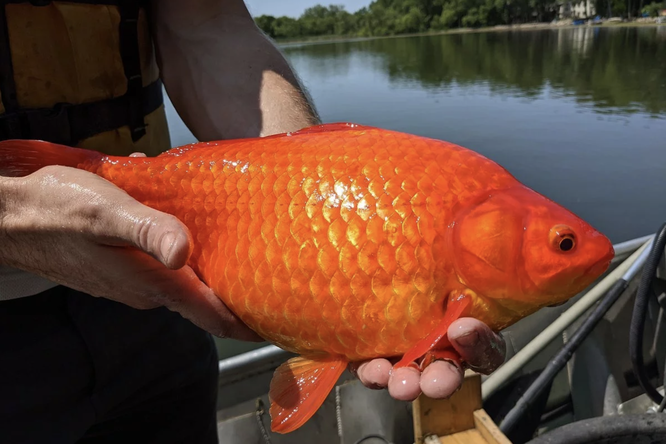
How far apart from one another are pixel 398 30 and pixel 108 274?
8611 centimetres

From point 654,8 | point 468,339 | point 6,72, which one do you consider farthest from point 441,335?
point 654,8

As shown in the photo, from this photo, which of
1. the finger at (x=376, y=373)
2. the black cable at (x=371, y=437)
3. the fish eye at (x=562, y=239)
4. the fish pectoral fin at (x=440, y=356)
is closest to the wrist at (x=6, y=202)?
the finger at (x=376, y=373)

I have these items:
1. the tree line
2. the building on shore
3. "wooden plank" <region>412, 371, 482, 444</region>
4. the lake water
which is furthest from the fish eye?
the building on shore

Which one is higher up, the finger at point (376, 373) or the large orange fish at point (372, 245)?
the large orange fish at point (372, 245)

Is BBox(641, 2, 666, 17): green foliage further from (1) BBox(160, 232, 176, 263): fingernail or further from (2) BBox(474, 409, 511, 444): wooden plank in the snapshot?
(1) BBox(160, 232, 176, 263): fingernail

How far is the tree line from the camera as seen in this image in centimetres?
7062

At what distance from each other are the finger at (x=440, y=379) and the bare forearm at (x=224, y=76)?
1.00m

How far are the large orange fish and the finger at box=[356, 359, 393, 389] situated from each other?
2 cm

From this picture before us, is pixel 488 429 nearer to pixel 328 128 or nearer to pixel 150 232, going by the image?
pixel 328 128

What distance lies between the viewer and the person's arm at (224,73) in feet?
6.10

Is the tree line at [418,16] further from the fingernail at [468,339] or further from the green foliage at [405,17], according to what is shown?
the fingernail at [468,339]

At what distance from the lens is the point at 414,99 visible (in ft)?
62.1

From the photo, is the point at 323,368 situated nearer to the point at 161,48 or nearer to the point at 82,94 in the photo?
the point at 82,94

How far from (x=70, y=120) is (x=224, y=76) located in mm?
576
